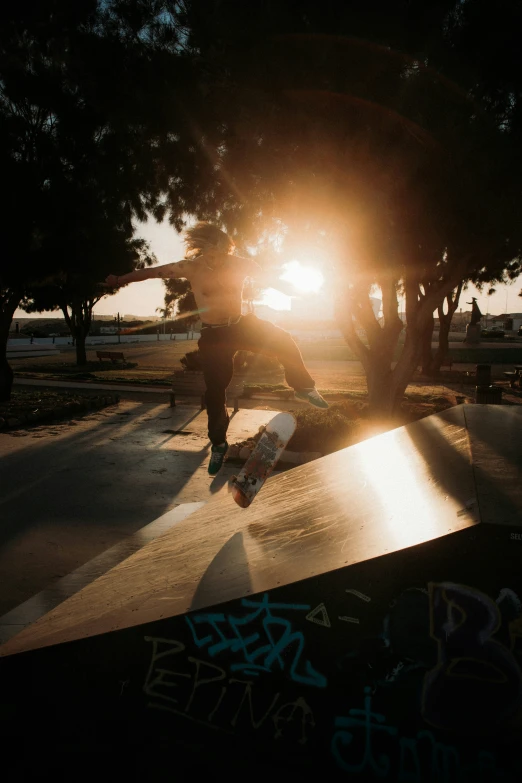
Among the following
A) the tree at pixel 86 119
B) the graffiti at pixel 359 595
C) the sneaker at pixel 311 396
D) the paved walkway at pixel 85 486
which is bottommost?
the paved walkway at pixel 85 486

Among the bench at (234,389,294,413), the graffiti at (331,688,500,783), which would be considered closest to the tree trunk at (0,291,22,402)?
the bench at (234,389,294,413)

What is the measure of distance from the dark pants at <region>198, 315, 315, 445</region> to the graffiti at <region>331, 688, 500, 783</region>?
2640 mm

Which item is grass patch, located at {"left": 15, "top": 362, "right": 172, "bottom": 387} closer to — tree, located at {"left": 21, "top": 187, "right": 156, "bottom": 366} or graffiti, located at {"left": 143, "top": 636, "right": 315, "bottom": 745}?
tree, located at {"left": 21, "top": 187, "right": 156, "bottom": 366}

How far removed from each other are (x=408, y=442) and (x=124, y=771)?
2858 millimetres

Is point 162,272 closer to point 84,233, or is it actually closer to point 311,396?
point 311,396

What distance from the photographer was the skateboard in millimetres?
3523

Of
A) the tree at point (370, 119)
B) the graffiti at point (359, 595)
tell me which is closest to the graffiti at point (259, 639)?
the graffiti at point (359, 595)

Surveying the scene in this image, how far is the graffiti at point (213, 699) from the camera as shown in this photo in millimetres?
1849

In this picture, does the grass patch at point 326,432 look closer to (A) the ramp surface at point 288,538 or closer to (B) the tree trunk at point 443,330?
(A) the ramp surface at point 288,538

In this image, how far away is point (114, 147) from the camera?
10984mm

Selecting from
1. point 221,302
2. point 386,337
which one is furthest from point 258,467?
point 386,337

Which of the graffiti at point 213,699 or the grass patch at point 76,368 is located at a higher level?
the graffiti at point 213,699

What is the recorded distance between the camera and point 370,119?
25.3 feet

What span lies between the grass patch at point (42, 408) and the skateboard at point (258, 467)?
26.6ft
